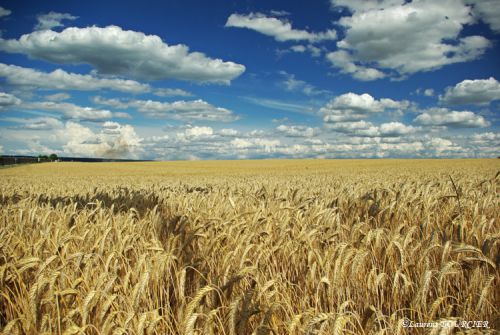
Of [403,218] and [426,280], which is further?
[403,218]

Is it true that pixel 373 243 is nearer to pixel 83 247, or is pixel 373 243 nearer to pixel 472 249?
pixel 472 249

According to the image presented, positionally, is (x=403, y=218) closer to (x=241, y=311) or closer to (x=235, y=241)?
(x=235, y=241)

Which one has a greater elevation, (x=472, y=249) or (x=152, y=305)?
(x=472, y=249)

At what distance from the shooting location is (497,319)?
6.96ft

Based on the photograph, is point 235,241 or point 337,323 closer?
point 337,323

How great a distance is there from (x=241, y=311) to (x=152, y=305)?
0.97 meters

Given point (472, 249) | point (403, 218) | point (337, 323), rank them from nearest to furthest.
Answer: point (337, 323), point (472, 249), point (403, 218)

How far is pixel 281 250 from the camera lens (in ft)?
11.8

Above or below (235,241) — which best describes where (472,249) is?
above

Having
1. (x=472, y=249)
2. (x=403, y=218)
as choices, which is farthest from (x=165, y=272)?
(x=403, y=218)

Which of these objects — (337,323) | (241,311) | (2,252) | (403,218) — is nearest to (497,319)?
(337,323)

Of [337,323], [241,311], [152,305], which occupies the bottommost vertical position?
[152,305]

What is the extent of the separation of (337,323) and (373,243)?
2265 mm

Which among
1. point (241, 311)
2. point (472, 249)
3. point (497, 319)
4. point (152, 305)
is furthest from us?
point (152, 305)
